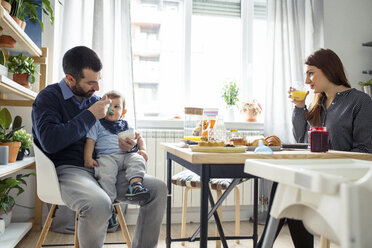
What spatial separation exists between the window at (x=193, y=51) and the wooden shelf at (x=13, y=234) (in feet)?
4.26

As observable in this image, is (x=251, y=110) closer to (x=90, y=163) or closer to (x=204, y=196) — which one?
(x=90, y=163)

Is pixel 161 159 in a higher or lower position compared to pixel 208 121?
lower

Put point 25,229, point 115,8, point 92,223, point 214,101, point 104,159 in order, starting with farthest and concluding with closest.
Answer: point 214,101
point 115,8
point 25,229
point 104,159
point 92,223

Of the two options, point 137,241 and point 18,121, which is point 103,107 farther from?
point 18,121

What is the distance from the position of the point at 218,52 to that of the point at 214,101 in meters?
0.50

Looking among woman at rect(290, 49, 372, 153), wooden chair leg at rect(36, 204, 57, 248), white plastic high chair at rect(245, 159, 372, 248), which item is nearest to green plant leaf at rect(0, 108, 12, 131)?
wooden chair leg at rect(36, 204, 57, 248)

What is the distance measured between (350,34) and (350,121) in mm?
1965

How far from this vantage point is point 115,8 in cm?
282

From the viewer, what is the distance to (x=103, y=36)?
2.76 m

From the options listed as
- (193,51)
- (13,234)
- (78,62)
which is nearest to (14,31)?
(78,62)

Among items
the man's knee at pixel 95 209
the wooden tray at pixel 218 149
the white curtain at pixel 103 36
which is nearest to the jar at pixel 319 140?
the wooden tray at pixel 218 149

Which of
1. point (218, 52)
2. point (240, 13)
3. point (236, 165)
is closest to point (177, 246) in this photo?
point (236, 165)

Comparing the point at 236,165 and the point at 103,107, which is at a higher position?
the point at 103,107

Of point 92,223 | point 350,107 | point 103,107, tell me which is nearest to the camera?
point 92,223
